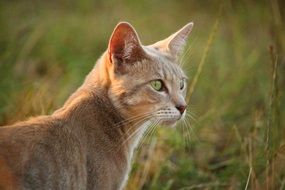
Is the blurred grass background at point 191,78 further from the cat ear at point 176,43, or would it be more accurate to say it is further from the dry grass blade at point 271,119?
the cat ear at point 176,43

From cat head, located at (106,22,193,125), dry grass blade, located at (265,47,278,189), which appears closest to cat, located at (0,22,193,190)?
cat head, located at (106,22,193,125)

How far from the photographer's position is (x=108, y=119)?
417 cm

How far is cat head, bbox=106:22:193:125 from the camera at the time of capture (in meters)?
4.18

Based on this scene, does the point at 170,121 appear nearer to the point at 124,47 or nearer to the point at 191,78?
the point at 124,47

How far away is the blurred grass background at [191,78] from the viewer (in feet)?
16.0

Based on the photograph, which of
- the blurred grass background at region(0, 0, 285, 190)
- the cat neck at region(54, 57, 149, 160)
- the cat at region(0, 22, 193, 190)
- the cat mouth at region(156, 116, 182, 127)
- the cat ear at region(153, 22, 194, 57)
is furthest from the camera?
the blurred grass background at region(0, 0, 285, 190)

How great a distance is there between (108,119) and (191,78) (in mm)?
2854

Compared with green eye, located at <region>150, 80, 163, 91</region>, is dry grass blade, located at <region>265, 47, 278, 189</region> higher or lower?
lower

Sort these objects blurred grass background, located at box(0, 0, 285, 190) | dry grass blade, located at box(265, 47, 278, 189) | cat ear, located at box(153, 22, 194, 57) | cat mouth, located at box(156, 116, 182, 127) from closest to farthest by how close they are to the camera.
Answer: dry grass blade, located at box(265, 47, 278, 189) → cat mouth, located at box(156, 116, 182, 127) → cat ear, located at box(153, 22, 194, 57) → blurred grass background, located at box(0, 0, 285, 190)

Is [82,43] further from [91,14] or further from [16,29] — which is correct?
[16,29]

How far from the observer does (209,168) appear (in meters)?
5.34

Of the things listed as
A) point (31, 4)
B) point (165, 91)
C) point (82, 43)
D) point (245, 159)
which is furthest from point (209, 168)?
point (31, 4)

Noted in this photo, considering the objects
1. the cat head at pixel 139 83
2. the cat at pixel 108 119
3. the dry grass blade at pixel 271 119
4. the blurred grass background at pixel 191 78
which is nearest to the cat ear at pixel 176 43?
the cat at pixel 108 119

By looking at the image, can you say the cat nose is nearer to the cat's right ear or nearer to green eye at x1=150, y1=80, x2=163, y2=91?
green eye at x1=150, y1=80, x2=163, y2=91
